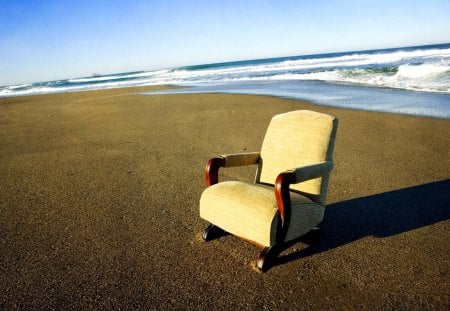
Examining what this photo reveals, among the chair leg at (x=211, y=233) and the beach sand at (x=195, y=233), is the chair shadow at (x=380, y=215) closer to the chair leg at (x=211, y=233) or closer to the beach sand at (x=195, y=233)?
the beach sand at (x=195, y=233)

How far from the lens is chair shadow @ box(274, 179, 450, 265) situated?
3.69 metres

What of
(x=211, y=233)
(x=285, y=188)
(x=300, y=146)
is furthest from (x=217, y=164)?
(x=285, y=188)

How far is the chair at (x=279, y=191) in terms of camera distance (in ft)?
10.2

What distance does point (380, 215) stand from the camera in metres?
4.21

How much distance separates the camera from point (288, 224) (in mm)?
3172

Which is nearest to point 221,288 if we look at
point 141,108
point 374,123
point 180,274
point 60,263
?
point 180,274

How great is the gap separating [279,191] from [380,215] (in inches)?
A: 68.2

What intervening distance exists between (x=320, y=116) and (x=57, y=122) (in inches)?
405

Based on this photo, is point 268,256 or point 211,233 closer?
point 268,256

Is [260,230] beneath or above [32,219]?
above

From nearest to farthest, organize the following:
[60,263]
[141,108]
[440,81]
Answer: [60,263] → [141,108] → [440,81]

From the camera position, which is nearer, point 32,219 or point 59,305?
point 59,305

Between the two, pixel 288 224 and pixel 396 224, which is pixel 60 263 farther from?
pixel 396 224

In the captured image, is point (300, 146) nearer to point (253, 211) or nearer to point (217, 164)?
point (217, 164)
